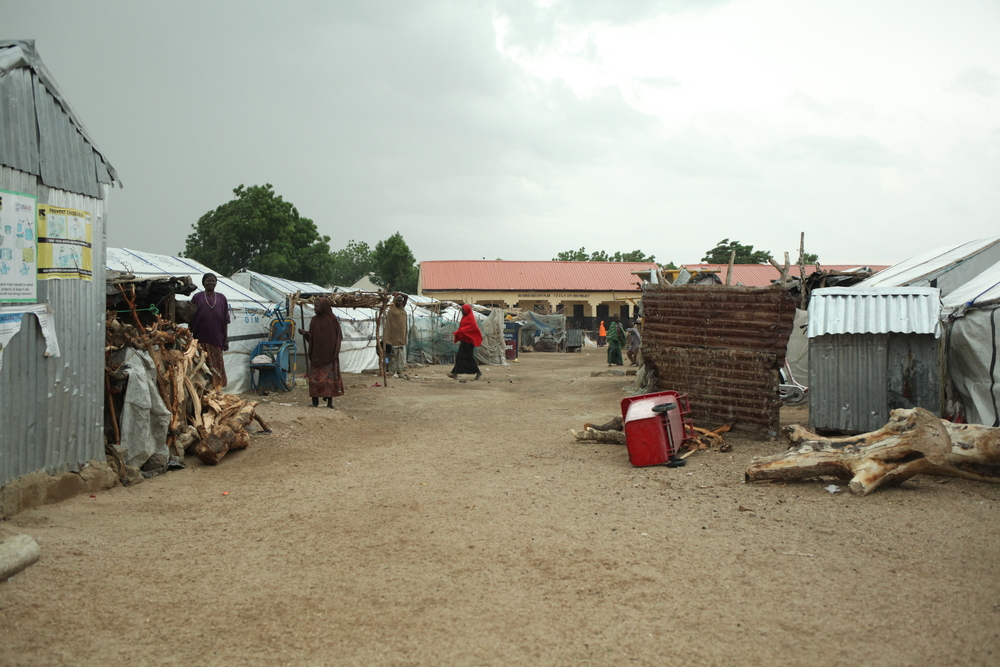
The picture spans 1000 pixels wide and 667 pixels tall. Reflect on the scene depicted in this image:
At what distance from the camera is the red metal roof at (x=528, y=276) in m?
43.8

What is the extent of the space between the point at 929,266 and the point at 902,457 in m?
7.28

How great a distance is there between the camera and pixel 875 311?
26.2 feet

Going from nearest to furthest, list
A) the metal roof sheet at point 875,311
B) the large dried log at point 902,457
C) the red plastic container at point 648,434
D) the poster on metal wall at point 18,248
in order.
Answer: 1. the poster on metal wall at point 18,248
2. the large dried log at point 902,457
3. the red plastic container at point 648,434
4. the metal roof sheet at point 875,311

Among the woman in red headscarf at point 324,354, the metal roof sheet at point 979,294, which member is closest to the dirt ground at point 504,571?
the metal roof sheet at point 979,294

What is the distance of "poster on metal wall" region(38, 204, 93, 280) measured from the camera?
5316 mm

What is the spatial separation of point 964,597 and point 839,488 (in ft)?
7.85

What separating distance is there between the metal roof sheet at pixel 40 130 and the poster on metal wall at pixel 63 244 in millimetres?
225

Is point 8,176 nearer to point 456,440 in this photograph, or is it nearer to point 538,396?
point 456,440

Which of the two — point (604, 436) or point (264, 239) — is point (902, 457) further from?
point (264, 239)

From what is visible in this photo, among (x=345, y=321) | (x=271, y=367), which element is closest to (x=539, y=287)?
(x=345, y=321)

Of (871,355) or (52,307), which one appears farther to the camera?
(871,355)

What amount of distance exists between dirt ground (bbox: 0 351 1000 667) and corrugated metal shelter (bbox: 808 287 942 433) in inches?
72.3

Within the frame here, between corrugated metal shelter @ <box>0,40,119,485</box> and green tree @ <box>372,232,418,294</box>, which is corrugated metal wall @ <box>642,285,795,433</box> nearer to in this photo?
corrugated metal shelter @ <box>0,40,119,485</box>

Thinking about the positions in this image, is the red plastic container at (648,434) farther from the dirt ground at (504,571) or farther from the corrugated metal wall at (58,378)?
the corrugated metal wall at (58,378)
